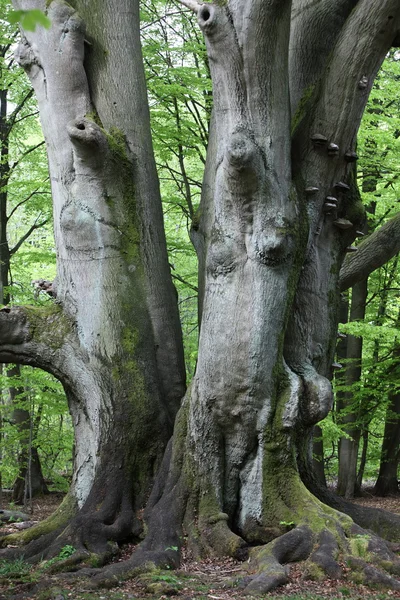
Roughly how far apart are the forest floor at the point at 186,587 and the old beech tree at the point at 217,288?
0.14 metres

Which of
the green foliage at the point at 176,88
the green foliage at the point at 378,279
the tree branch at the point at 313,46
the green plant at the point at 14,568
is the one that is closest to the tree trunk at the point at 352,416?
the green foliage at the point at 378,279

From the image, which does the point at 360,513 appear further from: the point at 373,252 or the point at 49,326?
the point at 49,326

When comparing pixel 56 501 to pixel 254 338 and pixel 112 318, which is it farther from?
pixel 254 338

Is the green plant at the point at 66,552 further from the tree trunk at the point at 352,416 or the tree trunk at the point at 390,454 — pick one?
the tree trunk at the point at 390,454

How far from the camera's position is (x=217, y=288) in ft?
18.2

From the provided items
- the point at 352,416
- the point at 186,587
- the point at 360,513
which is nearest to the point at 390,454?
the point at 352,416

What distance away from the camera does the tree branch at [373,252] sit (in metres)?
7.53

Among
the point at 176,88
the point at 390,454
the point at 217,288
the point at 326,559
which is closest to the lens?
the point at 326,559

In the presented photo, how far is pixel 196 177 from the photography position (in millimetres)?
14469

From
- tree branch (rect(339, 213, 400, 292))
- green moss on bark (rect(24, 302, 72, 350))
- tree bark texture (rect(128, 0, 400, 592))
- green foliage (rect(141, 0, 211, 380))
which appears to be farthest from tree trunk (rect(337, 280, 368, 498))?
green moss on bark (rect(24, 302, 72, 350))

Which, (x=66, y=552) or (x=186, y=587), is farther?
(x=66, y=552)

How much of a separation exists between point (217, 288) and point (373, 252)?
113 inches

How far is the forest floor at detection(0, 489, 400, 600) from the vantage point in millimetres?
4105

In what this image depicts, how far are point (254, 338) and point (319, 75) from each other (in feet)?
8.78
